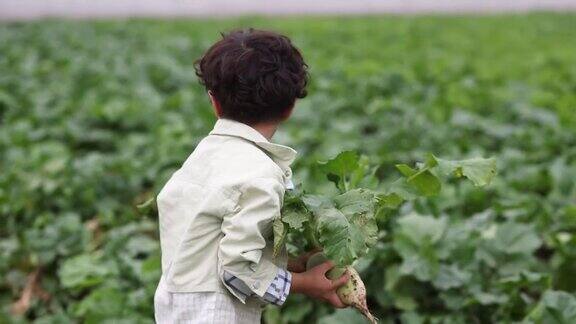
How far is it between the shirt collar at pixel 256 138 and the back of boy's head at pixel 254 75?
0.02 m

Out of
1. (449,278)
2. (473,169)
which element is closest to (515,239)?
(449,278)

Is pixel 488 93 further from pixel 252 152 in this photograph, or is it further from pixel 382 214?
pixel 252 152

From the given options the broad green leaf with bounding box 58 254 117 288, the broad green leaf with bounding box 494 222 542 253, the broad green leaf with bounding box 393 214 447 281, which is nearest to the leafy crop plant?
the broad green leaf with bounding box 393 214 447 281

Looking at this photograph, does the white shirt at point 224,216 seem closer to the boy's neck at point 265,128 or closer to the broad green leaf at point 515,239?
the boy's neck at point 265,128

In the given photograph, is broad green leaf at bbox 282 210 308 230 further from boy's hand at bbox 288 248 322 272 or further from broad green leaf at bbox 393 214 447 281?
broad green leaf at bbox 393 214 447 281

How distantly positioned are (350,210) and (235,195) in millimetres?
294

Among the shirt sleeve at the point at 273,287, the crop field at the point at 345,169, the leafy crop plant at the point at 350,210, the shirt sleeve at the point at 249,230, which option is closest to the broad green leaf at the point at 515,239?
the crop field at the point at 345,169

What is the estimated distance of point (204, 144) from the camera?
7.16ft

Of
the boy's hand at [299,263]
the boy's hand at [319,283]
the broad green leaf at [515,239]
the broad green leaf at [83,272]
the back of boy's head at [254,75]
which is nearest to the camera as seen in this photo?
the back of boy's head at [254,75]

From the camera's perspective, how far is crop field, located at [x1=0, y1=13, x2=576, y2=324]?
3266 mm

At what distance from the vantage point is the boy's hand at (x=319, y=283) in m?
2.18

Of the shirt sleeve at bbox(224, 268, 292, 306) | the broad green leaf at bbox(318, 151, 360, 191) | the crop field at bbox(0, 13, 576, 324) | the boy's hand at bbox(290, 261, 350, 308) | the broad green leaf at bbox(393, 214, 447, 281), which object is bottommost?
the crop field at bbox(0, 13, 576, 324)

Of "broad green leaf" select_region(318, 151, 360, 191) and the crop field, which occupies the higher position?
"broad green leaf" select_region(318, 151, 360, 191)

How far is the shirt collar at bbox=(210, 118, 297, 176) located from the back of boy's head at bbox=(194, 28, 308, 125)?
0.02 metres
